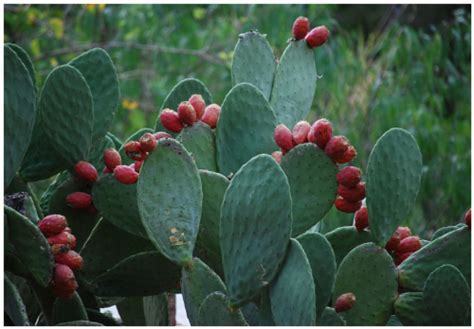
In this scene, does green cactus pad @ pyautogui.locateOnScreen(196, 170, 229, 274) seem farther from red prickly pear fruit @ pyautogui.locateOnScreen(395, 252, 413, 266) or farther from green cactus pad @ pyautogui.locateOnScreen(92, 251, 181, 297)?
red prickly pear fruit @ pyautogui.locateOnScreen(395, 252, 413, 266)

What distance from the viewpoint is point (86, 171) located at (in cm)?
153

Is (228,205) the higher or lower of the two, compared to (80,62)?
lower

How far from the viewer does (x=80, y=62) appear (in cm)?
163

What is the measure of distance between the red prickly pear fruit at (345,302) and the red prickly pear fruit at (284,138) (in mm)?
232

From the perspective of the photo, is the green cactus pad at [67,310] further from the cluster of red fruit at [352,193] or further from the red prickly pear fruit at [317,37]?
the red prickly pear fruit at [317,37]

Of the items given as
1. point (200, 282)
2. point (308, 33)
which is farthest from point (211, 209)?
point (308, 33)

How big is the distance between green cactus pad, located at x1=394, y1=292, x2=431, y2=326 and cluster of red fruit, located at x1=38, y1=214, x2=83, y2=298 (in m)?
0.48

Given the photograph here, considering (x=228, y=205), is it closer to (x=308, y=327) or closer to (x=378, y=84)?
(x=308, y=327)

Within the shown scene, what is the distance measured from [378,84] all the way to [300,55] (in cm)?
349

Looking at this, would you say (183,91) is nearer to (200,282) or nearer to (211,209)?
(211,209)

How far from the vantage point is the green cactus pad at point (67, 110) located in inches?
58.9

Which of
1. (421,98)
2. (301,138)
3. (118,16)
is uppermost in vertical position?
(301,138)

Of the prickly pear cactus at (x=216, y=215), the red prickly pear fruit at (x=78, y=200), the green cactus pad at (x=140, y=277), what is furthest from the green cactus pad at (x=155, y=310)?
the red prickly pear fruit at (x=78, y=200)

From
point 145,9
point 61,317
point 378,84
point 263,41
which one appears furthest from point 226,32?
point 61,317
